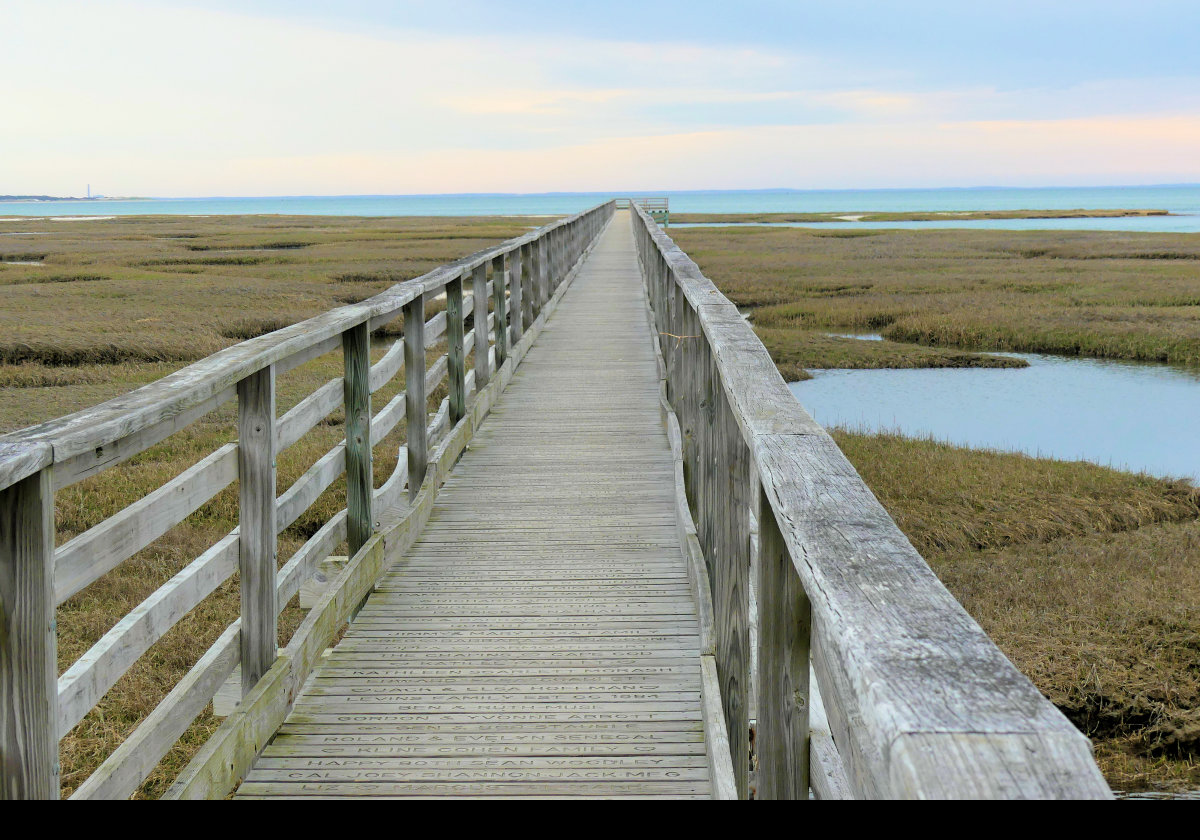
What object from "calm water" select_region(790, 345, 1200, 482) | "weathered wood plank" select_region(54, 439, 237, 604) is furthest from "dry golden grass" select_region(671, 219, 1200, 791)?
"weathered wood plank" select_region(54, 439, 237, 604)

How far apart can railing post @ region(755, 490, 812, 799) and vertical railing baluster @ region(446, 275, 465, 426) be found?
494 centimetres

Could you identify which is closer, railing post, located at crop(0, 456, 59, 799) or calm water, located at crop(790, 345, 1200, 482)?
railing post, located at crop(0, 456, 59, 799)

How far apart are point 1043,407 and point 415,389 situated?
43.7ft

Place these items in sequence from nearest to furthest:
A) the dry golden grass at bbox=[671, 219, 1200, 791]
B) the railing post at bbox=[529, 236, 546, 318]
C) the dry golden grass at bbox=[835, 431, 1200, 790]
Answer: the dry golden grass at bbox=[835, 431, 1200, 790] < the dry golden grass at bbox=[671, 219, 1200, 791] < the railing post at bbox=[529, 236, 546, 318]

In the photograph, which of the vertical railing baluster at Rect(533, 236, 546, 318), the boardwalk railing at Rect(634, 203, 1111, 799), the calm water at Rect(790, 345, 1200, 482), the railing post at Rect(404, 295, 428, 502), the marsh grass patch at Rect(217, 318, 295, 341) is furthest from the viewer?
→ the marsh grass patch at Rect(217, 318, 295, 341)

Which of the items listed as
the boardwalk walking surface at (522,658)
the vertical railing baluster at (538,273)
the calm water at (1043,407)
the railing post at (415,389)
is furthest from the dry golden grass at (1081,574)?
the vertical railing baluster at (538,273)

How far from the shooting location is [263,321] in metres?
20.9

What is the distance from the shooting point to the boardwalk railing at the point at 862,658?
2.74ft

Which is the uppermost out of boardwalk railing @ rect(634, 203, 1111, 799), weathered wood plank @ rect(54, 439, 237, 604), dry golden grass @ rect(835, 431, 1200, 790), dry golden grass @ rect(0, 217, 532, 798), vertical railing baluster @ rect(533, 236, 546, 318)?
vertical railing baluster @ rect(533, 236, 546, 318)

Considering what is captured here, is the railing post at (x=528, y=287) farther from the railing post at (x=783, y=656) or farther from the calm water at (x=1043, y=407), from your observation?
the railing post at (x=783, y=656)

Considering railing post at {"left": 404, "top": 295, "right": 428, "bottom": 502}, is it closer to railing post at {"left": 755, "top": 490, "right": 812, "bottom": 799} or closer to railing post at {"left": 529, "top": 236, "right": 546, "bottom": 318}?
railing post at {"left": 755, "top": 490, "right": 812, "bottom": 799}

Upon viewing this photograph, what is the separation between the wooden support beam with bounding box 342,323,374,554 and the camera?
422cm

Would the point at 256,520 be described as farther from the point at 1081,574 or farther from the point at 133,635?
the point at 1081,574
